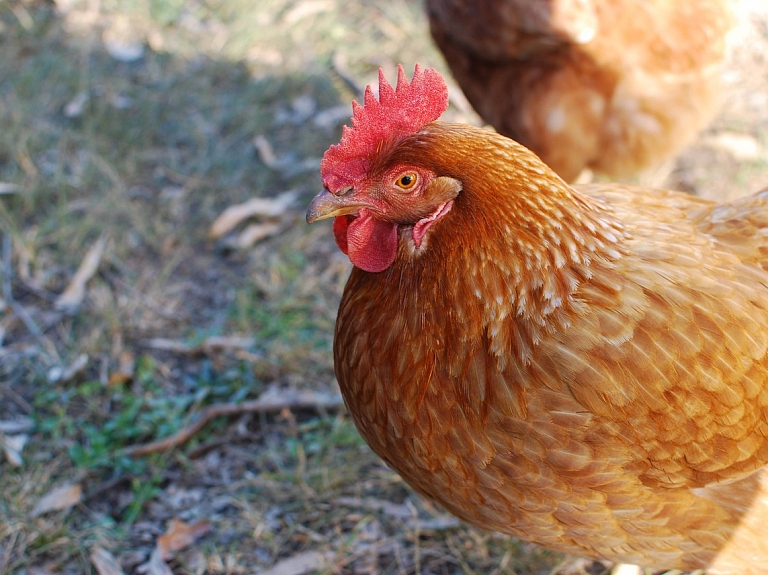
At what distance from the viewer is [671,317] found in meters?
1.62

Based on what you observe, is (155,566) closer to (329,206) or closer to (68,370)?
(68,370)

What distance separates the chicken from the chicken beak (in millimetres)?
1809

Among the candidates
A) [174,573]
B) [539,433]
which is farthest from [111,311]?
[539,433]

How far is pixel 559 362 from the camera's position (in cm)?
159

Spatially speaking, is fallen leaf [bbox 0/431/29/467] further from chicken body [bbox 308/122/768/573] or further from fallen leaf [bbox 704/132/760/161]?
fallen leaf [bbox 704/132/760/161]

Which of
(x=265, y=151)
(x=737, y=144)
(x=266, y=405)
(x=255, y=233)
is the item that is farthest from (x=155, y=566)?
(x=737, y=144)

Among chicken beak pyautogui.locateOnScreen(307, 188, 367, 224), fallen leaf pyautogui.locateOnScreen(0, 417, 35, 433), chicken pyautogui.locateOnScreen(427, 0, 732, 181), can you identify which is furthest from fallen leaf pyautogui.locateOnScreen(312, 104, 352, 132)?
chicken beak pyautogui.locateOnScreen(307, 188, 367, 224)

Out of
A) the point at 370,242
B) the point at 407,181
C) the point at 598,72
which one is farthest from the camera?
the point at 598,72

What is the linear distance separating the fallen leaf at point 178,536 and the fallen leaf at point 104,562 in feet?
0.45

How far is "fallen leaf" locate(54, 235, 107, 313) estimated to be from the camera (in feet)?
10.7

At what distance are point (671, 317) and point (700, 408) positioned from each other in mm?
213

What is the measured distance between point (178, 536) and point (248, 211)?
1.84m

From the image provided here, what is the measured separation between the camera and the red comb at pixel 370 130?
1.62m

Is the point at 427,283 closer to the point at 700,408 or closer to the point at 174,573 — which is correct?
the point at 700,408
